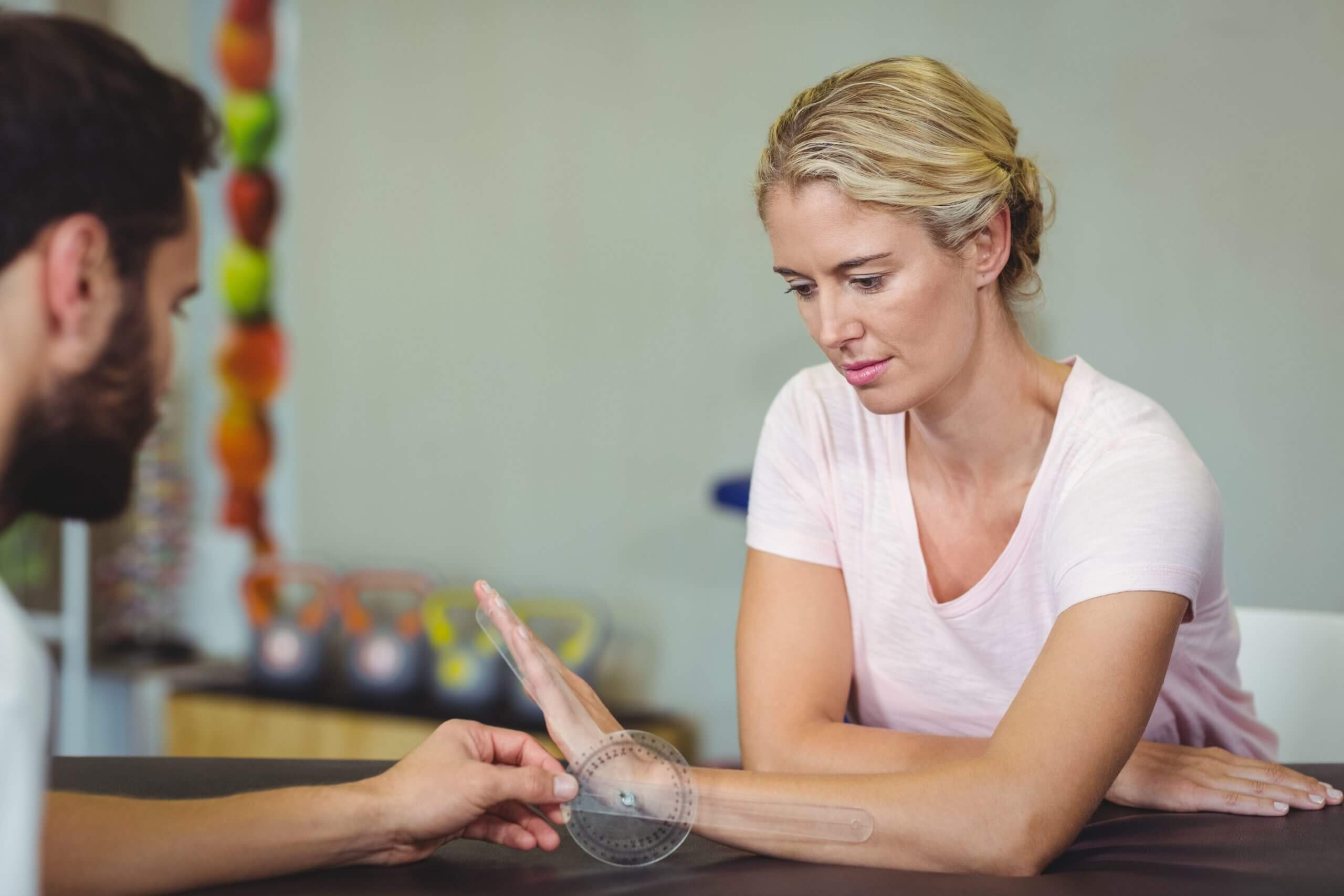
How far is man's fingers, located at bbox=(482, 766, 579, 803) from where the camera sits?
3.51 ft

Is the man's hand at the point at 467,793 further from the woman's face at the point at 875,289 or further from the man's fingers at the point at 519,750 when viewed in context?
the woman's face at the point at 875,289

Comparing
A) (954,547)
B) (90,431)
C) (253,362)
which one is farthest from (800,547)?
(253,362)

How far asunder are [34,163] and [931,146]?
80 centimetres

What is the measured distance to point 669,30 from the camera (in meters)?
3.06

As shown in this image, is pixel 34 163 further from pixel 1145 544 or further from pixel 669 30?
pixel 669 30

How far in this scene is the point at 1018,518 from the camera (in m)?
1.44

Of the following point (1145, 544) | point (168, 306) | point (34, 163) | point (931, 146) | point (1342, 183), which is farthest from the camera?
point (1342, 183)

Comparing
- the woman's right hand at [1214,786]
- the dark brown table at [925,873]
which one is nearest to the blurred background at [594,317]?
the woman's right hand at [1214,786]

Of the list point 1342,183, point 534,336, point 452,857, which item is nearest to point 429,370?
point 534,336

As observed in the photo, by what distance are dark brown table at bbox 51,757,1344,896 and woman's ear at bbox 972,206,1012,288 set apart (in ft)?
1.83

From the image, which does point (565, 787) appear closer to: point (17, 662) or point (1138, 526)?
point (17, 662)

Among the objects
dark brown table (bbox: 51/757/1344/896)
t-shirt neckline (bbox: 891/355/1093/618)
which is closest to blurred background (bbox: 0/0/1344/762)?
t-shirt neckline (bbox: 891/355/1093/618)

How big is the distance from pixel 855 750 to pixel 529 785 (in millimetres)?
400

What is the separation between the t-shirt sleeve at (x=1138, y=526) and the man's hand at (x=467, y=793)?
0.50 m
